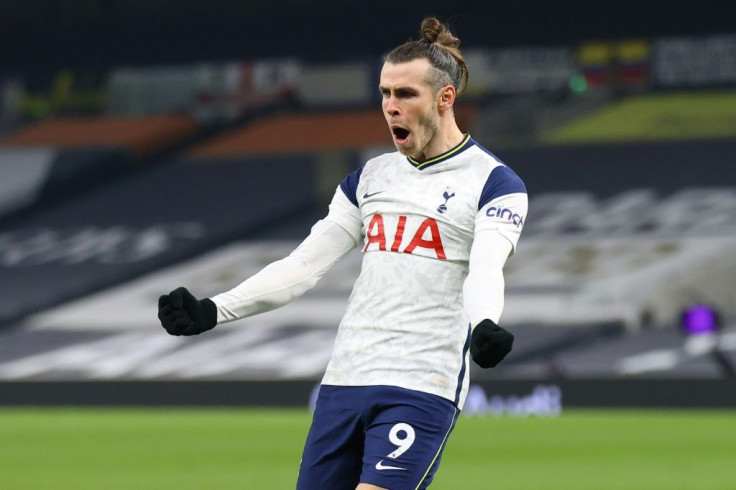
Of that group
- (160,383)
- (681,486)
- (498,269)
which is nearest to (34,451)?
(160,383)

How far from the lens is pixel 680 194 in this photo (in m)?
24.9

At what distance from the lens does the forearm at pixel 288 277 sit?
15.9 ft

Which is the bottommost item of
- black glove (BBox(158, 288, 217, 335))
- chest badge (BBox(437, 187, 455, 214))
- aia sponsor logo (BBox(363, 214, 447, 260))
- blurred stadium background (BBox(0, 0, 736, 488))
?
black glove (BBox(158, 288, 217, 335))

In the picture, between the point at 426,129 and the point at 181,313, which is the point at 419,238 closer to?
the point at 426,129

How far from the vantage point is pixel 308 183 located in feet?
92.6

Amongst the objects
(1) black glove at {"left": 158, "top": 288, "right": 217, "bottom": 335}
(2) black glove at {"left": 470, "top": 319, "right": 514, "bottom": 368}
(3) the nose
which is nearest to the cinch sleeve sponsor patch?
(3) the nose

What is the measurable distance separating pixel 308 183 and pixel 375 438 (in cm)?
2359

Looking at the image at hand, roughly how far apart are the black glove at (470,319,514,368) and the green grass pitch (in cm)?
756

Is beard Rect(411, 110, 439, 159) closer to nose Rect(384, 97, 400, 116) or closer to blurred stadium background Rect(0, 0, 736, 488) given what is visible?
nose Rect(384, 97, 400, 116)

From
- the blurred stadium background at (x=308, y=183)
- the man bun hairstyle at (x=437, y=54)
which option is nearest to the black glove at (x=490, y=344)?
the man bun hairstyle at (x=437, y=54)

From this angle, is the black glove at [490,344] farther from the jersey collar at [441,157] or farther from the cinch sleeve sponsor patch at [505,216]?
the jersey collar at [441,157]

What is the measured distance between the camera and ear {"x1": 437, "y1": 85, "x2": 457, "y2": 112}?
4.81 meters

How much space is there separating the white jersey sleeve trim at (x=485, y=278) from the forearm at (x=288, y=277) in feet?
1.87

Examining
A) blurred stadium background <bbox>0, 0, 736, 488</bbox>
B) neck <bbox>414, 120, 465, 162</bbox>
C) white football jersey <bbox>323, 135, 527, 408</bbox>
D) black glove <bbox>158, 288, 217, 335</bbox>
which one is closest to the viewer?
black glove <bbox>158, 288, 217, 335</bbox>
